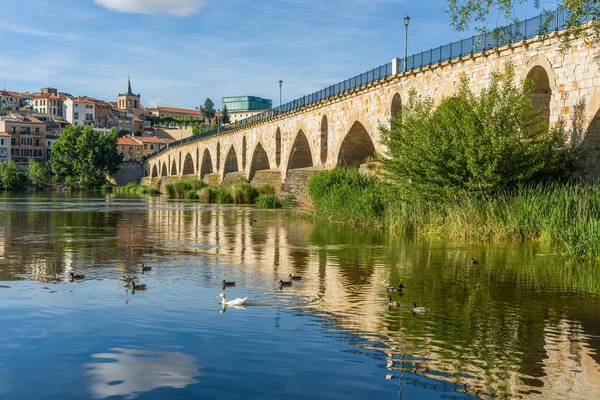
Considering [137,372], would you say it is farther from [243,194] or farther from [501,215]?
[243,194]

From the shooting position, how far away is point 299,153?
42.3 meters

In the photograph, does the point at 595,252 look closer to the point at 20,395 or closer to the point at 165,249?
the point at 165,249

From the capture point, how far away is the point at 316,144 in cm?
3756

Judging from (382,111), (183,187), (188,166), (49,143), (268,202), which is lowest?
(268,202)

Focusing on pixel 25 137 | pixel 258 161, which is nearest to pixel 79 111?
pixel 25 137

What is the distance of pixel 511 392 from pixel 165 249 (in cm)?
1078

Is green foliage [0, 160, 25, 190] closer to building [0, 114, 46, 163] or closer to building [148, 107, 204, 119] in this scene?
building [0, 114, 46, 163]

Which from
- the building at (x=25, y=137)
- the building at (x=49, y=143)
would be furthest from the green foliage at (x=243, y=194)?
the building at (x=49, y=143)

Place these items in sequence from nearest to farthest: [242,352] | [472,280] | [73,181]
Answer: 1. [242,352]
2. [472,280]
3. [73,181]

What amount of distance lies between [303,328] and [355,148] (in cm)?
2759

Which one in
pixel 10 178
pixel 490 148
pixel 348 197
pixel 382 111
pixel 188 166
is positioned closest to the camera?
pixel 490 148

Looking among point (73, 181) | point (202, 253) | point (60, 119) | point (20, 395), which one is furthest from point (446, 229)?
point (60, 119)

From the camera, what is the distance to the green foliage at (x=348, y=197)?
20.8m

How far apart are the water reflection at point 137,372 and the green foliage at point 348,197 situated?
1428 cm
